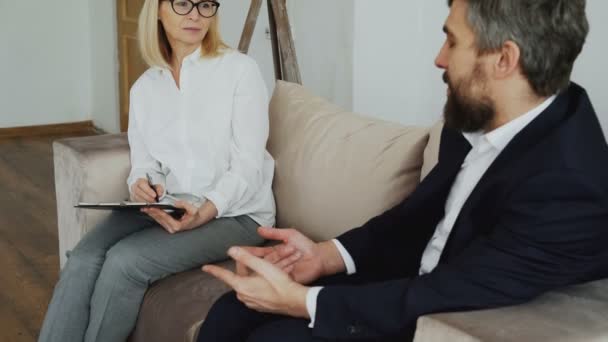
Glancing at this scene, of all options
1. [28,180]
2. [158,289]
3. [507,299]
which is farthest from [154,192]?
[28,180]

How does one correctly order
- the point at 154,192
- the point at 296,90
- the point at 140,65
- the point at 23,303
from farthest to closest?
1. the point at 140,65
2. the point at 23,303
3. the point at 296,90
4. the point at 154,192

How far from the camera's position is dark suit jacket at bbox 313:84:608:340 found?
1.21m

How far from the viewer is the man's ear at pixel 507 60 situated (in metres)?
1.25

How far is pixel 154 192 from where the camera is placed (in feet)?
7.01

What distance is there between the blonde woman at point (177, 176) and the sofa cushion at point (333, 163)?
0.07m

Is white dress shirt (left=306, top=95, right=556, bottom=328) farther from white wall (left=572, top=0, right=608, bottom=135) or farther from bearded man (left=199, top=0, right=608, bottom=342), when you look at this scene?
white wall (left=572, top=0, right=608, bottom=135)

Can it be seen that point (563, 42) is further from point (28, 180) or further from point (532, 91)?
point (28, 180)

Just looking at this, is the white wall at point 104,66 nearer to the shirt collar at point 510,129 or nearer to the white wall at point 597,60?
the white wall at point 597,60

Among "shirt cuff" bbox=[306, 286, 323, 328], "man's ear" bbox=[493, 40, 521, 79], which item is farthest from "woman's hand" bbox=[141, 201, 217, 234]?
"man's ear" bbox=[493, 40, 521, 79]

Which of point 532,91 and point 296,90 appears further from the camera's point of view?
point 296,90

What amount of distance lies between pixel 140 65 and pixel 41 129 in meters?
1.04

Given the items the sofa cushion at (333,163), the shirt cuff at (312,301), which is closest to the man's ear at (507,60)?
the shirt cuff at (312,301)

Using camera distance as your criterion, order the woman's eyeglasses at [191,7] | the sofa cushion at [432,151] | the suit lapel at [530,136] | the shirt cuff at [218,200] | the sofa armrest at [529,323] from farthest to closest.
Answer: the woman's eyeglasses at [191,7] → the shirt cuff at [218,200] → the sofa cushion at [432,151] → the suit lapel at [530,136] → the sofa armrest at [529,323]

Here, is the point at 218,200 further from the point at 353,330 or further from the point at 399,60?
the point at 399,60
